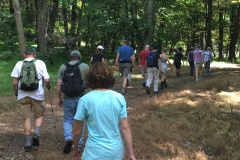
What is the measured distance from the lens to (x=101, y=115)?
2.87 metres

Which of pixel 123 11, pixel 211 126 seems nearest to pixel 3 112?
pixel 211 126

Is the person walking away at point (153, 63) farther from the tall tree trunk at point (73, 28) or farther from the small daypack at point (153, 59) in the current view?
the tall tree trunk at point (73, 28)

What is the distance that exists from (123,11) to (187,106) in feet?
50.0

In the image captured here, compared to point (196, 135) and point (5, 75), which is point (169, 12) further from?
point (196, 135)

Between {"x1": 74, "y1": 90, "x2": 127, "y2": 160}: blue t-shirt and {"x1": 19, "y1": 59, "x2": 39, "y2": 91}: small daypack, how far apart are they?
8.63 feet

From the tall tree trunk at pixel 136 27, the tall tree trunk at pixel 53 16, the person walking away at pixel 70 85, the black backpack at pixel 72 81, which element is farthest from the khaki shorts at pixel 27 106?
the tall tree trunk at pixel 136 27

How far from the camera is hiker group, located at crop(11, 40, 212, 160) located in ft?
9.41

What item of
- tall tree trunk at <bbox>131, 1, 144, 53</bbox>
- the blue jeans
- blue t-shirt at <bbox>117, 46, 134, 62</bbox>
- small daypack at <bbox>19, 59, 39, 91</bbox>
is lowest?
the blue jeans

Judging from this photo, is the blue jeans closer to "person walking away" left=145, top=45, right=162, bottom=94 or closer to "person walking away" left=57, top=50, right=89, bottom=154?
"person walking away" left=57, top=50, right=89, bottom=154

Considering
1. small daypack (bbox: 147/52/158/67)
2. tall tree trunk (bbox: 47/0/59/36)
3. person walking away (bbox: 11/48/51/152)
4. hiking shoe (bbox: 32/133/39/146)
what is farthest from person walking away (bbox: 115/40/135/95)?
tall tree trunk (bbox: 47/0/59/36)

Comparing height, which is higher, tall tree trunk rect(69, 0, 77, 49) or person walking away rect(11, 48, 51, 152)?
tall tree trunk rect(69, 0, 77, 49)

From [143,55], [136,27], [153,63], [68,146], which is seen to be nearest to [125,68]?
[153,63]

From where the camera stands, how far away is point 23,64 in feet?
17.4

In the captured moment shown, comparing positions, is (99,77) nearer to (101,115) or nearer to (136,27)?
(101,115)
